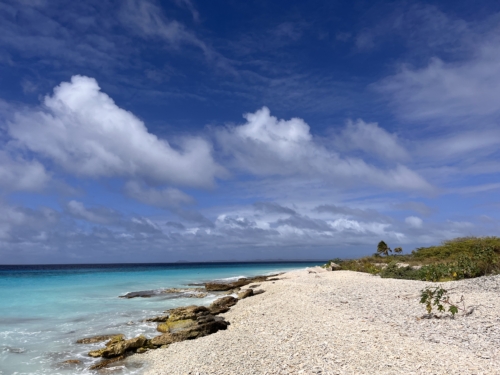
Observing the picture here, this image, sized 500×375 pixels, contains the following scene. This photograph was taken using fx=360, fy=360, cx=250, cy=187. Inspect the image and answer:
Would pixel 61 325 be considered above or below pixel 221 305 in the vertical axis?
below

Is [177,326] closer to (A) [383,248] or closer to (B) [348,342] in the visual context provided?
(B) [348,342]

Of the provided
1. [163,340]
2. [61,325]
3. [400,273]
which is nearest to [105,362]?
[163,340]

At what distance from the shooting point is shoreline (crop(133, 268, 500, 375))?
27.8 feet

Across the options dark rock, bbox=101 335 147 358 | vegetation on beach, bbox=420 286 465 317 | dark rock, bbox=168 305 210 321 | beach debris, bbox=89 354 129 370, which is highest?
vegetation on beach, bbox=420 286 465 317

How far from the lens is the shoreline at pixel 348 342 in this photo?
27.8 feet

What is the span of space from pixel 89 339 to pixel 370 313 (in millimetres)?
11832

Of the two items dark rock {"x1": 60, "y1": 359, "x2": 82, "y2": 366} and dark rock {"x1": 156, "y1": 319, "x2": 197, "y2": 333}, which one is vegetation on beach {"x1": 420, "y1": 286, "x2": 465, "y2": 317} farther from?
dark rock {"x1": 60, "y1": 359, "x2": 82, "y2": 366}

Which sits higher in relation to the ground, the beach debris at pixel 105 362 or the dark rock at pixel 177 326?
the dark rock at pixel 177 326

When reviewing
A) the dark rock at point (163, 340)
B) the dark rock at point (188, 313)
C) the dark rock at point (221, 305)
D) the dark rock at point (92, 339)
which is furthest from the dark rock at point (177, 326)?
the dark rock at point (221, 305)

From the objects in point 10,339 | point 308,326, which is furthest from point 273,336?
point 10,339

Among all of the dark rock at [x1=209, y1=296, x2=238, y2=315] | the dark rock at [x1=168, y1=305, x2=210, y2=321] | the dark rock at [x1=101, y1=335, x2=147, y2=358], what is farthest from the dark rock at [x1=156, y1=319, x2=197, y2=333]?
the dark rock at [x1=209, y1=296, x2=238, y2=315]

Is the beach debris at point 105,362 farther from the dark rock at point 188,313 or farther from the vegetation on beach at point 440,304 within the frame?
the vegetation on beach at point 440,304

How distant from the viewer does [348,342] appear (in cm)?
1015

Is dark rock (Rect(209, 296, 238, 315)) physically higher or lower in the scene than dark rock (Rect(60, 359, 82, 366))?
higher
